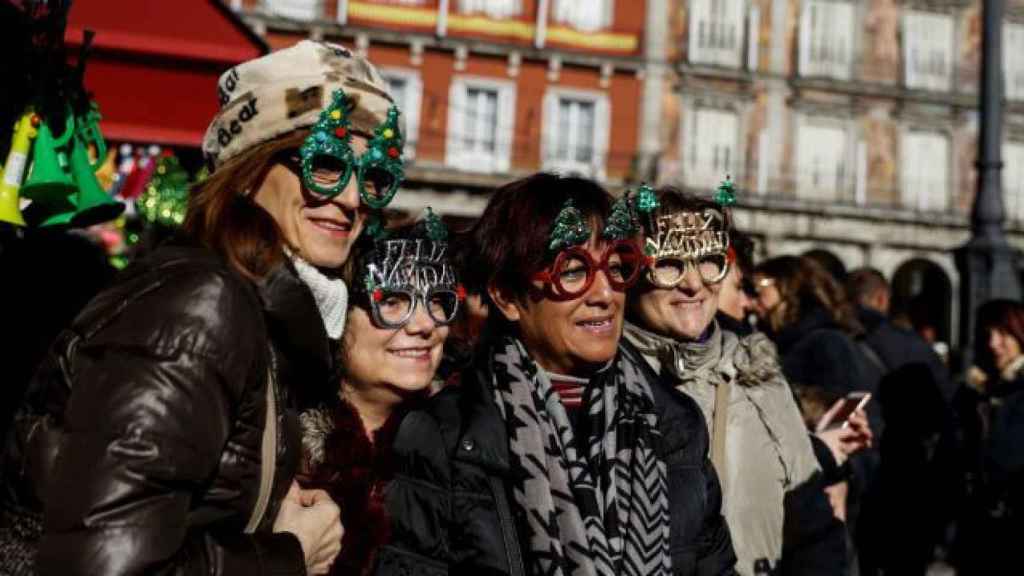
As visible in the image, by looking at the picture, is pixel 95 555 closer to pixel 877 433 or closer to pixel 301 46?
Answer: pixel 301 46

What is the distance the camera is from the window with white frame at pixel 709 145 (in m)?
24.3

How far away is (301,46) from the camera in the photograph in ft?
7.58

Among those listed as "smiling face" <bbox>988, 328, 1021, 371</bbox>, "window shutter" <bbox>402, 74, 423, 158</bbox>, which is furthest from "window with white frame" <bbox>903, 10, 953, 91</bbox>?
"smiling face" <bbox>988, 328, 1021, 371</bbox>

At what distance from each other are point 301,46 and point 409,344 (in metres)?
0.90

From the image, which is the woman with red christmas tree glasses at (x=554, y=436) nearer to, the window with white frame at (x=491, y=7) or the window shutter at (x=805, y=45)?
the window with white frame at (x=491, y=7)

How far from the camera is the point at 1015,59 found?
26.1 m

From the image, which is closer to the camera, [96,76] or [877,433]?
[96,76]

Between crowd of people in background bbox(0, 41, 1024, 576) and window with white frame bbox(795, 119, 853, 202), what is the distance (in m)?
21.7

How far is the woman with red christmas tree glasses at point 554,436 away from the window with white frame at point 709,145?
2217 centimetres

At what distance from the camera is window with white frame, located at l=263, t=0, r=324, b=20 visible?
22391mm

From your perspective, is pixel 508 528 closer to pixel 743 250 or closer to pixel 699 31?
pixel 743 250

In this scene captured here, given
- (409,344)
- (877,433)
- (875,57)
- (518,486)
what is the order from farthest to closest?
(875,57)
(877,433)
(409,344)
(518,486)

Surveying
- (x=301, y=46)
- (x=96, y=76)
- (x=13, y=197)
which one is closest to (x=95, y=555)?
(x=301, y=46)

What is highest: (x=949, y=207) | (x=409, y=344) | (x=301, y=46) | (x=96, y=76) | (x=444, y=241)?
(x=949, y=207)
